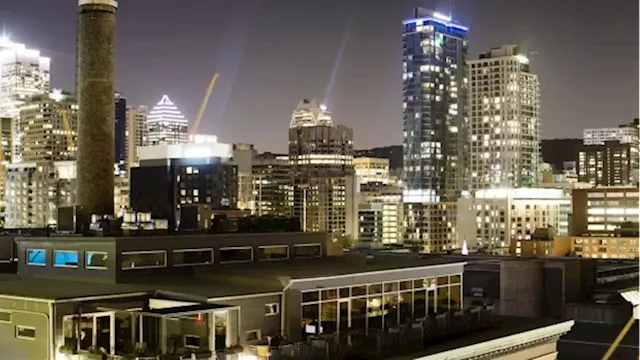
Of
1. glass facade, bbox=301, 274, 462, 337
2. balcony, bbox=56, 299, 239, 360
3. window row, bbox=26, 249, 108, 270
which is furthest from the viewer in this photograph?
window row, bbox=26, 249, 108, 270

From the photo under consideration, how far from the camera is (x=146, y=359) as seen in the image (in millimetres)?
21516

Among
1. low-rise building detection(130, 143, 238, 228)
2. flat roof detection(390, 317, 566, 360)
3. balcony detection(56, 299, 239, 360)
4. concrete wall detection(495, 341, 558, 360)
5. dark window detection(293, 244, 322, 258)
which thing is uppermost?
low-rise building detection(130, 143, 238, 228)

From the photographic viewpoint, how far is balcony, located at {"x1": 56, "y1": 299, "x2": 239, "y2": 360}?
22.0 meters

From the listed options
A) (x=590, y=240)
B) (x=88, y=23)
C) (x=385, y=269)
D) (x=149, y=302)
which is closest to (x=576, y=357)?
(x=385, y=269)

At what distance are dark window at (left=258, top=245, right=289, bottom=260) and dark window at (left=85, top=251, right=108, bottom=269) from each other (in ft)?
22.0

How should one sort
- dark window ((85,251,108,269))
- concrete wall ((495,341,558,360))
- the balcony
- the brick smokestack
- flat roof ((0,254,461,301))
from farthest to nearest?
1. the brick smokestack
2. concrete wall ((495,341,558,360))
3. dark window ((85,251,108,269))
4. flat roof ((0,254,461,301))
5. the balcony

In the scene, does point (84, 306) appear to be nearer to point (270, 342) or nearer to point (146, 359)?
point (146, 359)

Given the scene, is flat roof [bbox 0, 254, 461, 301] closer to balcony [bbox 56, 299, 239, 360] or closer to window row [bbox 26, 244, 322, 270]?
window row [bbox 26, 244, 322, 270]

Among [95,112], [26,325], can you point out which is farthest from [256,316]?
[95,112]

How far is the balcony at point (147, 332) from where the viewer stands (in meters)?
22.0

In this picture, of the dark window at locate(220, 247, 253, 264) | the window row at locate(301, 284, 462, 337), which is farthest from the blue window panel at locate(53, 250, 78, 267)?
the window row at locate(301, 284, 462, 337)

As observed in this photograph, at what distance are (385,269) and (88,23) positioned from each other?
2043cm

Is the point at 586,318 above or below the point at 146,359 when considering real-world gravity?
below

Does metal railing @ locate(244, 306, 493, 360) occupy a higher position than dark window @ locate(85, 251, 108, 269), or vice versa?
dark window @ locate(85, 251, 108, 269)
